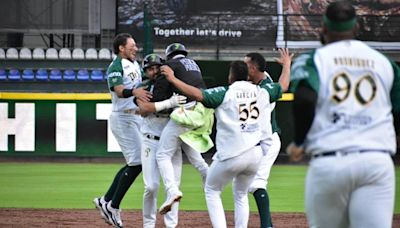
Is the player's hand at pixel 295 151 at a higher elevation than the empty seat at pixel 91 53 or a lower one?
higher

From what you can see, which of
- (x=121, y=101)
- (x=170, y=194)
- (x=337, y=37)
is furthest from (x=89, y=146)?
(x=337, y=37)

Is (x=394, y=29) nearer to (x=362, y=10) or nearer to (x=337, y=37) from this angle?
(x=362, y=10)

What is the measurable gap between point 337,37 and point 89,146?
16781mm

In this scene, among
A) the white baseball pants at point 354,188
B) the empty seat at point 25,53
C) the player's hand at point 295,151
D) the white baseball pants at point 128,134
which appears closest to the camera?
the white baseball pants at point 354,188

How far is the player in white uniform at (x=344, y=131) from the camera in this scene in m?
5.71

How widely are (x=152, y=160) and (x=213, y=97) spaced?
72.9 inches

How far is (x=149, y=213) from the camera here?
10.3 metres

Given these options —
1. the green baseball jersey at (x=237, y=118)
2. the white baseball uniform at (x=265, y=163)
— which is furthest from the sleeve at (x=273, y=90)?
the white baseball uniform at (x=265, y=163)

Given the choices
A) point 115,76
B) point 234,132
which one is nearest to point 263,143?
point 234,132

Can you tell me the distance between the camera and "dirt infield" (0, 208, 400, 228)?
11523 millimetres

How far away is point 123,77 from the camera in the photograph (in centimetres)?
1097

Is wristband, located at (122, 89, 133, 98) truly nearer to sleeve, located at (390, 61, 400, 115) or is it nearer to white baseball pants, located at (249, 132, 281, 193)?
white baseball pants, located at (249, 132, 281, 193)

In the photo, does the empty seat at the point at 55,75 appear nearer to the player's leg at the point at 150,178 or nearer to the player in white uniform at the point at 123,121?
the player in white uniform at the point at 123,121

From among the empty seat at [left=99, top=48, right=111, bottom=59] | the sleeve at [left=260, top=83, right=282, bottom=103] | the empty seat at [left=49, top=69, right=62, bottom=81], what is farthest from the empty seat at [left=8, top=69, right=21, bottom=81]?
the sleeve at [left=260, top=83, right=282, bottom=103]
